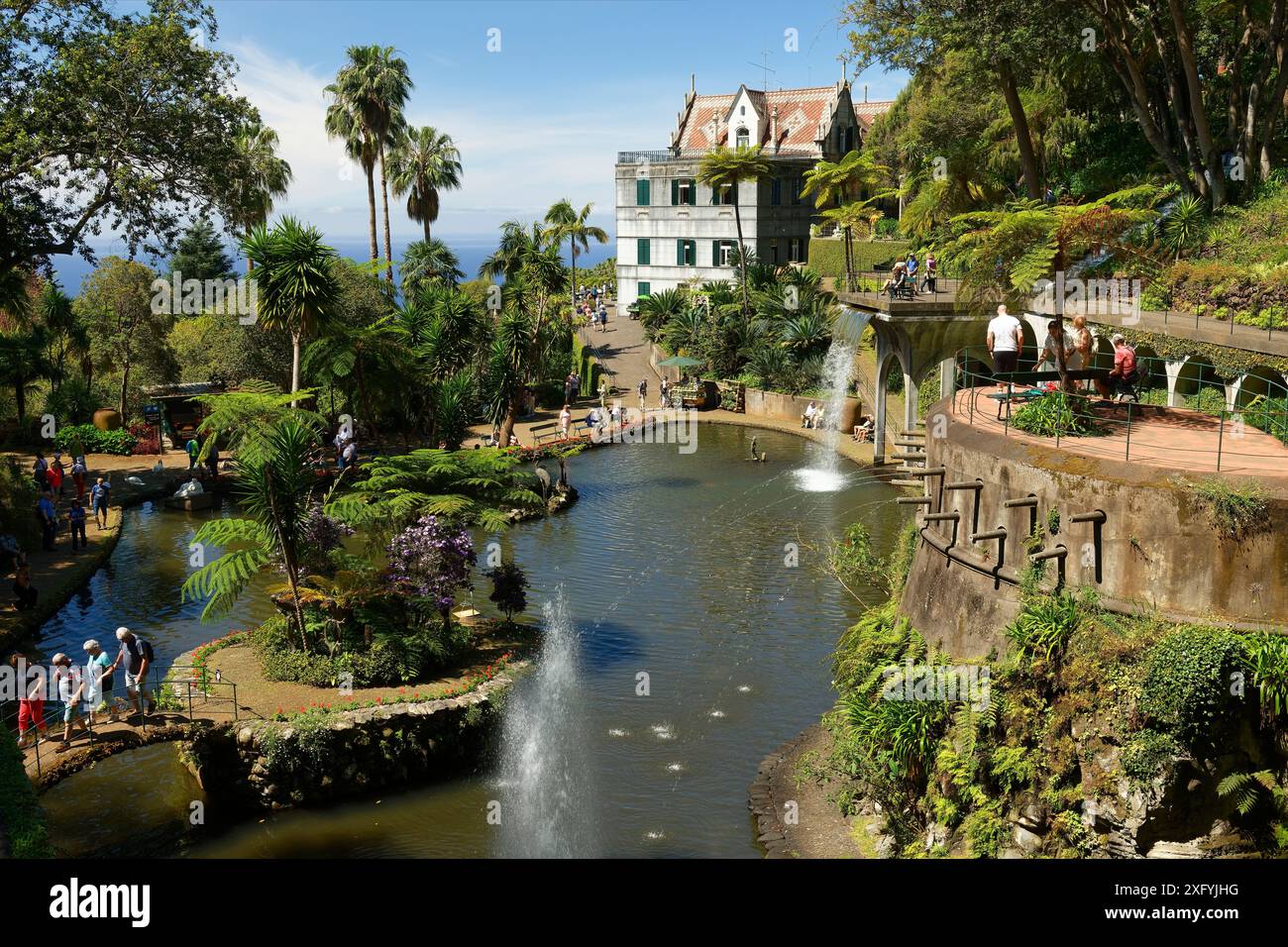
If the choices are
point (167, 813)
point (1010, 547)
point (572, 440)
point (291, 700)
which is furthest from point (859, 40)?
point (167, 813)

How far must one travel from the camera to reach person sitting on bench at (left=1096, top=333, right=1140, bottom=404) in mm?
17828

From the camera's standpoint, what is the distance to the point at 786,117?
221ft

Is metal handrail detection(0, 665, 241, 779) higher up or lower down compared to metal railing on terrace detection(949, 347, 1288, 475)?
lower down

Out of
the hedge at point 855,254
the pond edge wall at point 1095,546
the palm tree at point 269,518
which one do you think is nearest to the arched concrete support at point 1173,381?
the pond edge wall at point 1095,546

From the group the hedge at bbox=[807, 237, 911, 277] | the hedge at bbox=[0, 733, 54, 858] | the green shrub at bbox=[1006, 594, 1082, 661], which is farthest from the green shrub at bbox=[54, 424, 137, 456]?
the hedge at bbox=[807, 237, 911, 277]

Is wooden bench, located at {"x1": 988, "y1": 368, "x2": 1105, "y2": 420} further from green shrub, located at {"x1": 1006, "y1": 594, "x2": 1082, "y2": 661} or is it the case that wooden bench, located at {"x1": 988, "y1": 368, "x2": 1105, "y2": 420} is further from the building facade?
the building facade

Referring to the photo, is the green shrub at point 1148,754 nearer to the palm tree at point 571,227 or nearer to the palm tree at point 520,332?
the palm tree at point 520,332

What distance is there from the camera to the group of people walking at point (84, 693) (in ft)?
55.0

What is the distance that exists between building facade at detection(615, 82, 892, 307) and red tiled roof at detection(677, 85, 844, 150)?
60 millimetres

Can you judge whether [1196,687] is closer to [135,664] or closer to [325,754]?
[325,754]

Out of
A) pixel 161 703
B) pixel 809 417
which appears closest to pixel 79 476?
pixel 161 703

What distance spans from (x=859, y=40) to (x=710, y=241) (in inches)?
1103

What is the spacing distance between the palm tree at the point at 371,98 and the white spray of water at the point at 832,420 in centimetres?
2496
